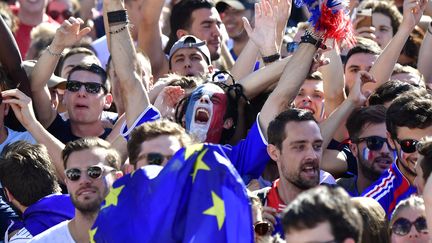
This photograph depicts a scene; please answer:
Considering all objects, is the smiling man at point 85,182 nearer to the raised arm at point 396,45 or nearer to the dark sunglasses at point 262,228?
the dark sunglasses at point 262,228

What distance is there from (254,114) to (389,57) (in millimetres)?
1048

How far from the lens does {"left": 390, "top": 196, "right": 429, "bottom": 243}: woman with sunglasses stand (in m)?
5.41

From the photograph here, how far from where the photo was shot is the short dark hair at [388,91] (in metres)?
7.31

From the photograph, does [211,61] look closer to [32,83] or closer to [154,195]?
[32,83]

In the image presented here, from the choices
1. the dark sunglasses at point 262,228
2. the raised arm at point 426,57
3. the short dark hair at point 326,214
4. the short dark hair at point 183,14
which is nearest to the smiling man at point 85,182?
the dark sunglasses at point 262,228

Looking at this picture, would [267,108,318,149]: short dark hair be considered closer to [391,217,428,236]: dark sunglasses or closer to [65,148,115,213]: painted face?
[65,148,115,213]: painted face

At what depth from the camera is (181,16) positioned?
30.1ft

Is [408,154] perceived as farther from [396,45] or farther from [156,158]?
[156,158]

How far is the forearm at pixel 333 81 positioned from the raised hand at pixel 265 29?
0.53 metres

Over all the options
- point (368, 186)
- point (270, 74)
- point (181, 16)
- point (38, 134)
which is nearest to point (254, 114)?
point (270, 74)

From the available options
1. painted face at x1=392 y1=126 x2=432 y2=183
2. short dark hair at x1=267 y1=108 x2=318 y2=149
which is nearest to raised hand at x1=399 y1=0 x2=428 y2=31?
painted face at x1=392 y1=126 x2=432 y2=183

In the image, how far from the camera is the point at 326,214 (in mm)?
4152

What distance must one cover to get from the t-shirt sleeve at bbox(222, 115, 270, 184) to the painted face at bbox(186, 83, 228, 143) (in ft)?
0.93

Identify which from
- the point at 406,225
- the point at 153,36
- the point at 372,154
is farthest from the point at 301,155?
the point at 153,36
